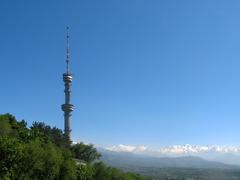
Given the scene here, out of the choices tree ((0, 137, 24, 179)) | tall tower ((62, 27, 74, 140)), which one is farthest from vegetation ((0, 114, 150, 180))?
tall tower ((62, 27, 74, 140))

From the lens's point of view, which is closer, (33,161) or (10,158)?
(10,158)

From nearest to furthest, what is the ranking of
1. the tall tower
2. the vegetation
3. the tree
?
1. the tree
2. the vegetation
3. the tall tower

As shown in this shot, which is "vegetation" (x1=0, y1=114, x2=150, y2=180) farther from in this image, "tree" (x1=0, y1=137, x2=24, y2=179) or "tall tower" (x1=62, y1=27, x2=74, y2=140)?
"tall tower" (x1=62, y1=27, x2=74, y2=140)

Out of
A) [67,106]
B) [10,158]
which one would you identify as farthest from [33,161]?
[67,106]

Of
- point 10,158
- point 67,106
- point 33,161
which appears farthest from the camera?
point 67,106

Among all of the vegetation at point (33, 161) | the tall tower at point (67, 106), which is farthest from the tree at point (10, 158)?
the tall tower at point (67, 106)

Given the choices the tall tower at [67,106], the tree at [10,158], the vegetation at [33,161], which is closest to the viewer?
the tree at [10,158]

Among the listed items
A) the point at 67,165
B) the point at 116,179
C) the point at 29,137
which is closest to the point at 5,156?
the point at 67,165

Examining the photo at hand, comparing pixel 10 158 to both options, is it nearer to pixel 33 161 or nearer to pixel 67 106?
pixel 33 161

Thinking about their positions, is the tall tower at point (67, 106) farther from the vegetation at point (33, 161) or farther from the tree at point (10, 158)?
the tree at point (10, 158)

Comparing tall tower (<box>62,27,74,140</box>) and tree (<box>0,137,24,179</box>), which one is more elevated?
tall tower (<box>62,27,74,140</box>)

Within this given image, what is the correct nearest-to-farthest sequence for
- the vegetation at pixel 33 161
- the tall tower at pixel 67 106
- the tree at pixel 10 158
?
the tree at pixel 10 158, the vegetation at pixel 33 161, the tall tower at pixel 67 106

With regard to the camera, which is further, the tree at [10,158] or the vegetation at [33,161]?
the vegetation at [33,161]

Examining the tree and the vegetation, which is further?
the vegetation
